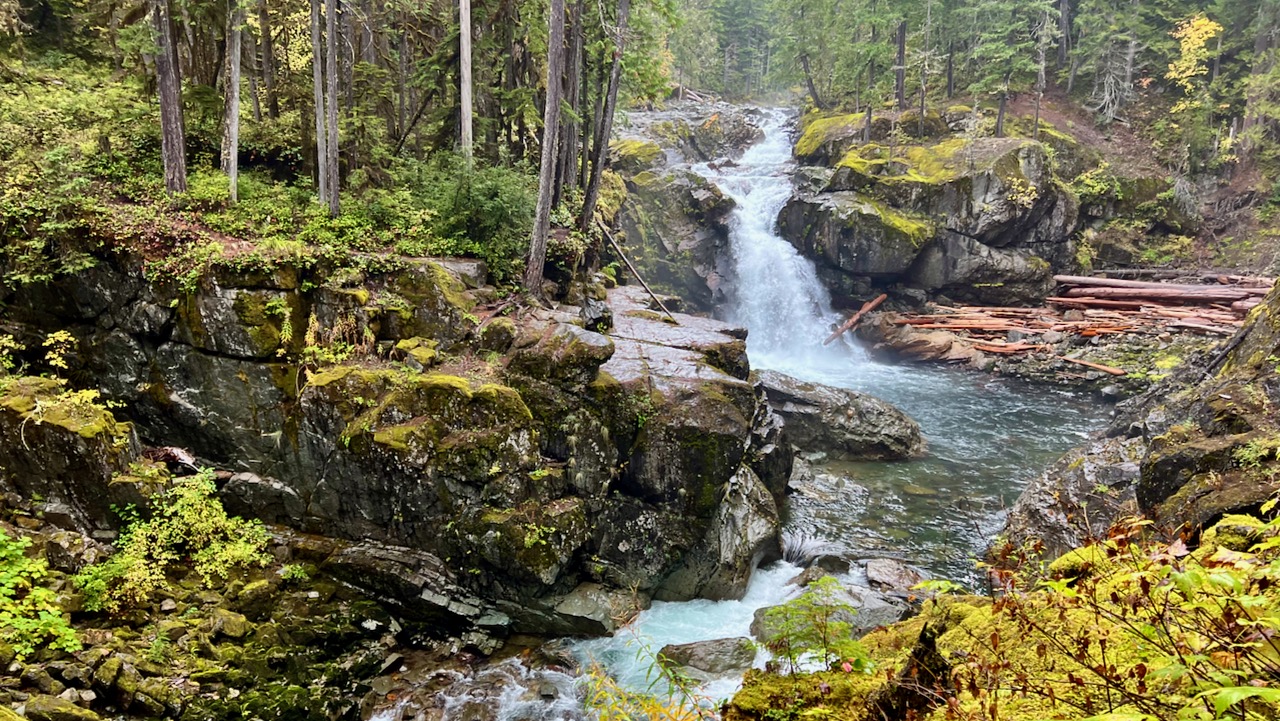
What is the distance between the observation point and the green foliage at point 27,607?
256 inches

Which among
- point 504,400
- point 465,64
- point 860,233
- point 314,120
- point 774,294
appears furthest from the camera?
point 774,294

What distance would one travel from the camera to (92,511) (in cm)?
886

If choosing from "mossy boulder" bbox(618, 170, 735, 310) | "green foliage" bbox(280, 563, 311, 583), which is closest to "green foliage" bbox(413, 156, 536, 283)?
"green foliage" bbox(280, 563, 311, 583)

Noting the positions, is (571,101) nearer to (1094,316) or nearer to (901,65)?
(1094,316)

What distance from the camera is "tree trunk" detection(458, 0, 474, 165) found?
14.4 m

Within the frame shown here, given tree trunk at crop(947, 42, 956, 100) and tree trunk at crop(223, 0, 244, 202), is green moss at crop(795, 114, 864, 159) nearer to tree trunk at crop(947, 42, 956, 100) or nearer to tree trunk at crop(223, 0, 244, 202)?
tree trunk at crop(947, 42, 956, 100)

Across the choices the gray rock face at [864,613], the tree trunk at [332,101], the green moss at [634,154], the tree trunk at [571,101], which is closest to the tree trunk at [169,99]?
the tree trunk at [332,101]

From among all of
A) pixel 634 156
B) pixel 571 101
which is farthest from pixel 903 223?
pixel 571 101

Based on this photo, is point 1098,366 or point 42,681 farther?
point 1098,366

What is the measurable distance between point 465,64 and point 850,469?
1387cm

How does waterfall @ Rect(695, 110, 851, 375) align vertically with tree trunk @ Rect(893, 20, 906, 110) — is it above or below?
below

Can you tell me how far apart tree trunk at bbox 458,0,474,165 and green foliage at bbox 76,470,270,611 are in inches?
350

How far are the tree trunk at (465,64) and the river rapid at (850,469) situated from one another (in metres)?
11.2

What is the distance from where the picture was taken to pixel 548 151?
1329cm
